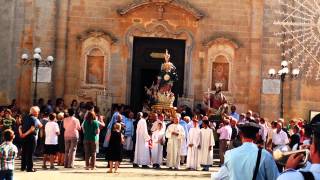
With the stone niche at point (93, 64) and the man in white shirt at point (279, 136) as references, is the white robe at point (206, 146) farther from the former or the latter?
the stone niche at point (93, 64)

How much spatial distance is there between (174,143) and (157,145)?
2.07ft

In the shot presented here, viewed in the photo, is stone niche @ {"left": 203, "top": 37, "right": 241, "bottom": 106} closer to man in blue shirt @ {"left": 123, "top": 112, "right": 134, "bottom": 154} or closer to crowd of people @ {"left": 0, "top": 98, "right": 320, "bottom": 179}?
crowd of people @ {"left": 0, "top": 98, "right": 320, "bottom": 179}

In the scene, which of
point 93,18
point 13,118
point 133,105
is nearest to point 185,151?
point 13,118

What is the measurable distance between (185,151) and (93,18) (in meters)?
9.69

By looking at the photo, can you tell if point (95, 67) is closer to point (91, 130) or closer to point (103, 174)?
point (91, 130)

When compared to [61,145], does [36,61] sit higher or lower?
higher

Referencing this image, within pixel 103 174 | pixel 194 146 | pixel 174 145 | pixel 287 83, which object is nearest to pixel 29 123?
pixel 103 174

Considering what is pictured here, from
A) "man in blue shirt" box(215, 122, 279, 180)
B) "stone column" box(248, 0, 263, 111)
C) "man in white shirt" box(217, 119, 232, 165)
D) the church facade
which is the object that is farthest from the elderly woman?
"stone column" box(248, 0, 263, 111)

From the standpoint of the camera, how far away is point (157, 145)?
798 inches

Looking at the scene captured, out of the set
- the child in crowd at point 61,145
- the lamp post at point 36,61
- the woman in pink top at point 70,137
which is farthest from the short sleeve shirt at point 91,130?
the lamp post at point 36,61

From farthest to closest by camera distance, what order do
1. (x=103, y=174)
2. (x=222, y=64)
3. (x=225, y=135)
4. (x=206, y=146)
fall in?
(x=222, y=64) < (x=225, y=135) < (x=206, y=146) < (x=103, y=174)

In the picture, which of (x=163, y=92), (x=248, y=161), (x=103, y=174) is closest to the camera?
(x=248, y=161)

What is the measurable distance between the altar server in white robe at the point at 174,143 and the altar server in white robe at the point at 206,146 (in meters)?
0.67

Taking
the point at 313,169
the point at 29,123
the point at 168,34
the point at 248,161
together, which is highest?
the point at 168,34
